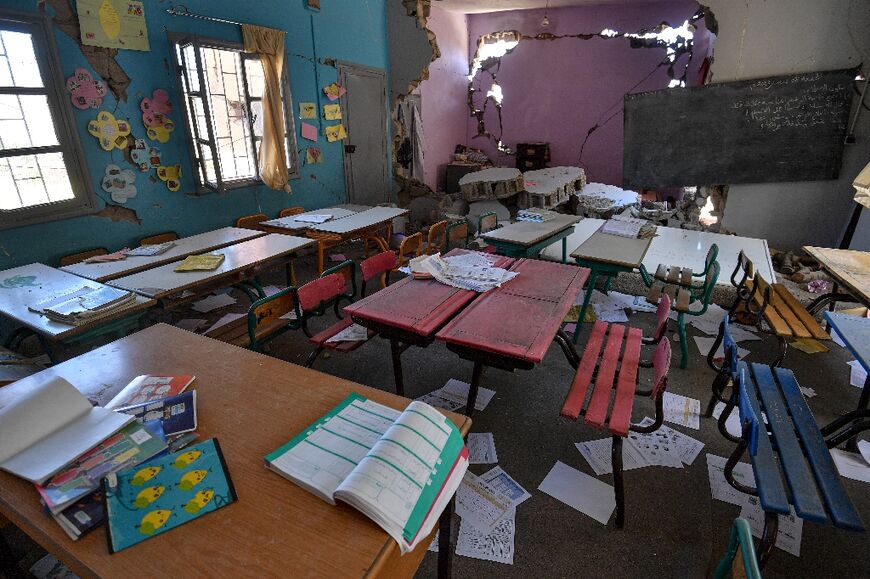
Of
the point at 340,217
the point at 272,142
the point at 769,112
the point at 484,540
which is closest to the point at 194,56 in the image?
the point at 272,142

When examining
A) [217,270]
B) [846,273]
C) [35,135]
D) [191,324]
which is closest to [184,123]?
[35,135]

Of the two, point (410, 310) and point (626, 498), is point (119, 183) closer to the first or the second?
point (410, 310)

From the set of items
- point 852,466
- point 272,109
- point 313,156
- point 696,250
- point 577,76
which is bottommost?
point 852,466

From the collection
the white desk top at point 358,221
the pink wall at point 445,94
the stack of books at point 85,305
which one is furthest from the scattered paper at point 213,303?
the pink wall at point 445,94

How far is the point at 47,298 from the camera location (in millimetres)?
2400

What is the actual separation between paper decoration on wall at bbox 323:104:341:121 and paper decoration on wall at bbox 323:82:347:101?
0.11 metres

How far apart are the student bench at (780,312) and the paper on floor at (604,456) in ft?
3.90

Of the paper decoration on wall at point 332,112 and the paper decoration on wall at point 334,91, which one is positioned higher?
the paper decoration on wall at point 334,91

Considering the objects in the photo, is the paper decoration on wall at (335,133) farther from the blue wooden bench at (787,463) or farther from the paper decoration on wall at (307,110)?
the blue wooden bench at (787,463)

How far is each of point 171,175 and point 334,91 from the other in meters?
2.51

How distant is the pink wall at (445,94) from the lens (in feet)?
25.2

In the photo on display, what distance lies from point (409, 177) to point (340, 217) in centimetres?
308

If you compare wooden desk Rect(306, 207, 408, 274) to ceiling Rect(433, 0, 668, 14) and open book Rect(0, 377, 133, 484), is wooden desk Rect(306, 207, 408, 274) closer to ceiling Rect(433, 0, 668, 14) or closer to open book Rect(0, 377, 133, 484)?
open book Rect(0, 377, 133, 484)

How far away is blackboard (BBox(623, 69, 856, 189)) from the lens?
4324mm
